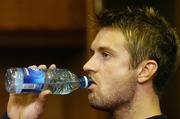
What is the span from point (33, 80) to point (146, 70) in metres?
0.35

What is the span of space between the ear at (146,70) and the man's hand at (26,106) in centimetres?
27

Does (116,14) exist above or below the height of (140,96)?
above

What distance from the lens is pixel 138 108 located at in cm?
156

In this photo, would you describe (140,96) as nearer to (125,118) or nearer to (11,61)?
(125,118)

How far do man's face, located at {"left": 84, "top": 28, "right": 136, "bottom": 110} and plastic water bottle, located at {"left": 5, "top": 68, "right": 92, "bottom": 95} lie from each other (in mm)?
35

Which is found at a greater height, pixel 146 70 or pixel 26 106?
pixel 146 70

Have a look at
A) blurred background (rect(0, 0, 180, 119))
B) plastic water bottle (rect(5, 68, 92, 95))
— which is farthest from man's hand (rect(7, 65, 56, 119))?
blurred background (rect(0, 0, 180, 119))

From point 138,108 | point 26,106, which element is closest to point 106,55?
point 138,108

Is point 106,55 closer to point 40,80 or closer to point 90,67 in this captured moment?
point 90,67

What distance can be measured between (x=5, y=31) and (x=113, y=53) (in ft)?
2.73

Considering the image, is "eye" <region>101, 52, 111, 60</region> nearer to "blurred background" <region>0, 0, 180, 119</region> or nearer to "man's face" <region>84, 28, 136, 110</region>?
"man's face" <region>84, 28, 136, 110</region>

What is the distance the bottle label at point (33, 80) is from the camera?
145 centimetres

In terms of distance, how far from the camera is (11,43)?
2.29 m

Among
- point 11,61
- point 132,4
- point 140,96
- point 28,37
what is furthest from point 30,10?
point 140,96
